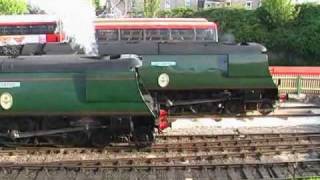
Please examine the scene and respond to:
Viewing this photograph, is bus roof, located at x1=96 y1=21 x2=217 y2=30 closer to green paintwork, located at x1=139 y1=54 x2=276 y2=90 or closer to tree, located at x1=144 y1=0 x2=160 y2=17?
green paintwork, located at x1=139 y1=54 x2=276 y2=90

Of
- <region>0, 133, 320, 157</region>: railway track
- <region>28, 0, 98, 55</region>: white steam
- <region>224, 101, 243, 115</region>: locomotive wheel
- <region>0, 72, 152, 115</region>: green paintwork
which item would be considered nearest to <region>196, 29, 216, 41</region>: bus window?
<region>224, 101, 243, 115</region>: locomotive wheel

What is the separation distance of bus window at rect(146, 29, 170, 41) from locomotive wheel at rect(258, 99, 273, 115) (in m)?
5.23

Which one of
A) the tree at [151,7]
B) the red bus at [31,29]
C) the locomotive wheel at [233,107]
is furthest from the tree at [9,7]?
the locomotive wheel at [233,107]

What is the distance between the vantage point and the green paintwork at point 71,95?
11.6 meters

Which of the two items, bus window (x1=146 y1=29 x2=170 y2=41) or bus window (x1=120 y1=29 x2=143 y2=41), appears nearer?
bus window (x1=146 y1=29 x2=170 y2=41)

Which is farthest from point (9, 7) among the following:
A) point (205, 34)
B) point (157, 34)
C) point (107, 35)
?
point (205, 34)

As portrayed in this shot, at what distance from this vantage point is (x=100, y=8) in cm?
4066

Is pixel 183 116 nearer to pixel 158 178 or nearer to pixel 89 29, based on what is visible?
pixel 89 29

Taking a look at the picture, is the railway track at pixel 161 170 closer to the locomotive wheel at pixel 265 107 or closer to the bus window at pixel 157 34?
the locomotive wheel at pixel 265 107

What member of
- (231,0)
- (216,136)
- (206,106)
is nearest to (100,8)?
(231,0)

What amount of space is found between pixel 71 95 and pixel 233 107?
5.76 m

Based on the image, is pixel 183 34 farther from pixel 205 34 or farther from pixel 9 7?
pixel 9 7

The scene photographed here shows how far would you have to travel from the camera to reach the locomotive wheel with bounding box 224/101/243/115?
629 inches

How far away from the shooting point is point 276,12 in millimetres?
34875
